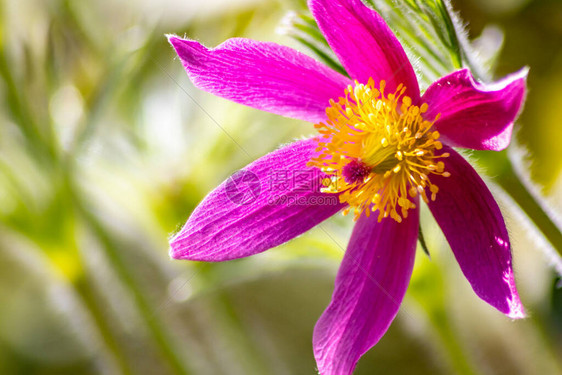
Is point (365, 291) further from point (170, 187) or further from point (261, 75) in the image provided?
point (170, 187)

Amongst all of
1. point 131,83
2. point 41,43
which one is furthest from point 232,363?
point 41,43

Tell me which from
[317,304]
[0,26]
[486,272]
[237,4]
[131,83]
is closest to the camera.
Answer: [486,272]

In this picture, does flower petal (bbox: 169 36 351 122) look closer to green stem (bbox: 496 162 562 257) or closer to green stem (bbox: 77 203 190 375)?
green stem (bbox: 496 162 562 257)

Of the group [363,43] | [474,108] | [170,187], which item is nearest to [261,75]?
[363,43]

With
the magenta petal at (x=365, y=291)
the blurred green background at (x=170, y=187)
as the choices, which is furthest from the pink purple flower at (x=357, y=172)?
the blurred green background at (x=170, y=187)

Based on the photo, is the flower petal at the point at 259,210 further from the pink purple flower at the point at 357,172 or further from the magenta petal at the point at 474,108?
the magenta petal at the point at 474,108

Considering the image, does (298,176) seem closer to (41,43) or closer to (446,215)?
(446,215)

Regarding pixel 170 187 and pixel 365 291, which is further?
pixel 170 187
